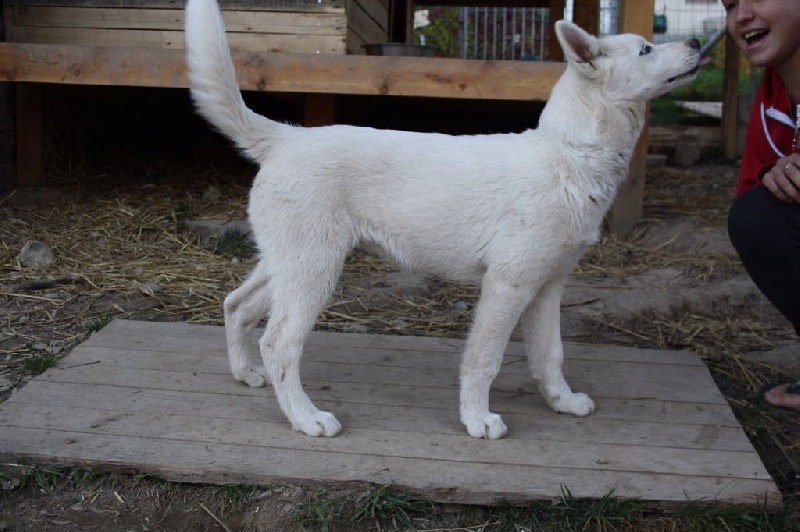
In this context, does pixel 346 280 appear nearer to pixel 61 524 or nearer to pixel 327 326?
pixel 327 326

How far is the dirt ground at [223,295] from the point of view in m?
2.53

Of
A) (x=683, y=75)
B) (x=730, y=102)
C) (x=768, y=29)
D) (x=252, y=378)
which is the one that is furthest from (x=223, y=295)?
(x=730, y=102)

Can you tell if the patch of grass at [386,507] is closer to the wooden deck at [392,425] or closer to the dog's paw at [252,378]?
the wooden deck at [392,425]

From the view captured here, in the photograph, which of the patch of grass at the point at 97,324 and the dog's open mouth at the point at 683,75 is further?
the patch of grass at the point at 97,324

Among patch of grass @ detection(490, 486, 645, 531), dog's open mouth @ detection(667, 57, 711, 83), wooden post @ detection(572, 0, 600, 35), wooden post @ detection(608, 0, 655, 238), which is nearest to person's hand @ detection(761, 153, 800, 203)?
dog's open mouth @ detection(667, 57, 711, 83)

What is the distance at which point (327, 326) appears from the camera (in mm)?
4234

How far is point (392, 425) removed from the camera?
9.66ft

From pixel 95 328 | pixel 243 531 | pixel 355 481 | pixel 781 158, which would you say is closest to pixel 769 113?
pixel 781 158

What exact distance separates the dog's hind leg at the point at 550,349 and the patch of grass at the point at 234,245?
102 inches

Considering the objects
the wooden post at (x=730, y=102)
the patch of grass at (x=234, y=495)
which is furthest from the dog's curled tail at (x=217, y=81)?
the wooden post at (x=730, y=102)

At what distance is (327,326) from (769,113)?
2246 millimetres

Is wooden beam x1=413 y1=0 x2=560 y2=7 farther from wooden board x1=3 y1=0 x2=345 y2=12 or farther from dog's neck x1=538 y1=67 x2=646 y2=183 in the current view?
dog's neck x1=538 y1=67 x2=646 y2=183

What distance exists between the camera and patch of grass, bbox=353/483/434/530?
8.08ft

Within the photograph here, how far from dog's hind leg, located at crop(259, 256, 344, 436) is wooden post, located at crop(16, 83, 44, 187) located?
406cm
